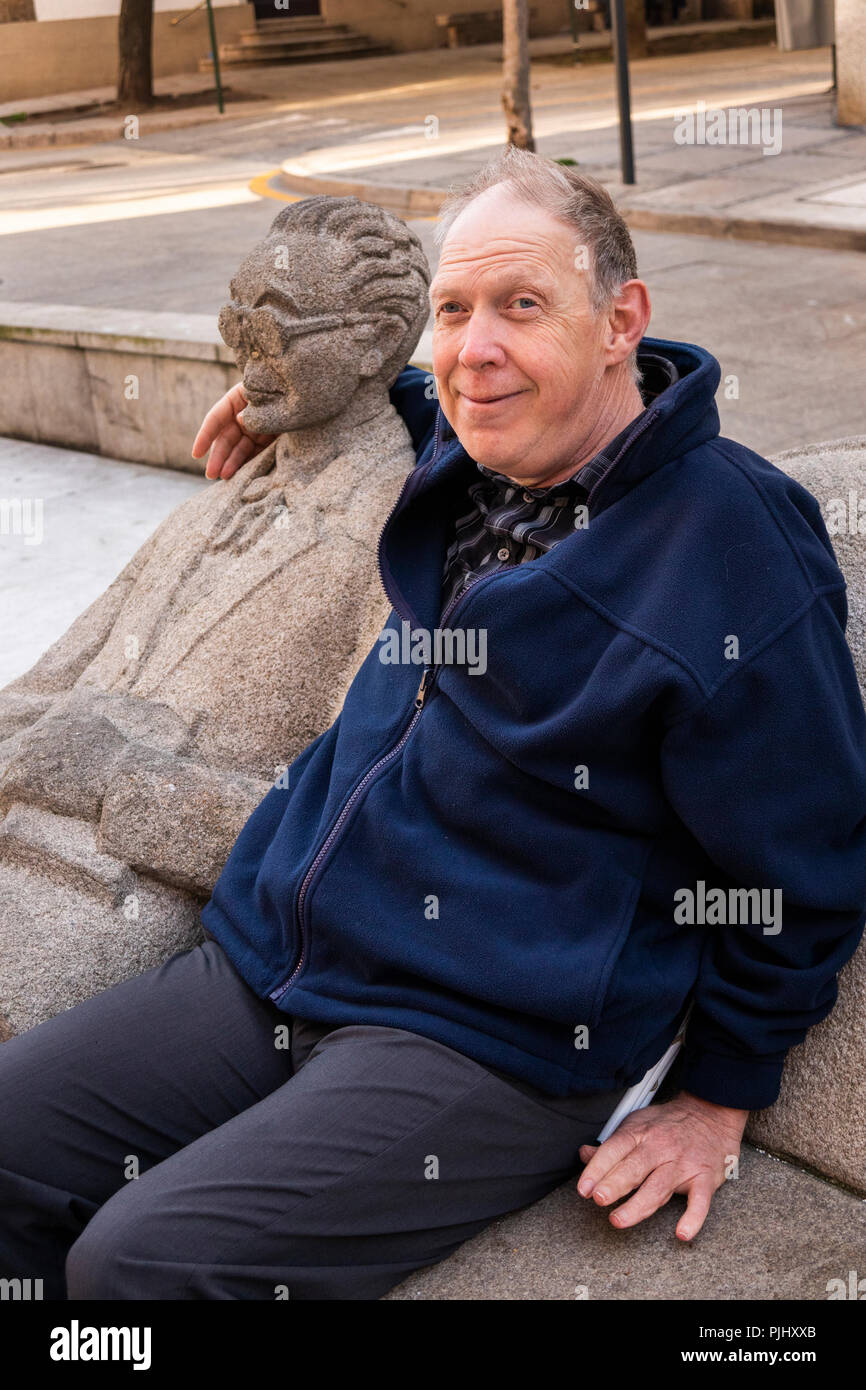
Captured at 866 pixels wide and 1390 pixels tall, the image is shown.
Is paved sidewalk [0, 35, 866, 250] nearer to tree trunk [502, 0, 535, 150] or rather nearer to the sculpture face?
tree trunk [502, 0, 535, 150]

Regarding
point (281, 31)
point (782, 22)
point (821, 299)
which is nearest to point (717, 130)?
point (782, 22)

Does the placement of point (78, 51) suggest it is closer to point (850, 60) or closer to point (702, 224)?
point (850, 60)

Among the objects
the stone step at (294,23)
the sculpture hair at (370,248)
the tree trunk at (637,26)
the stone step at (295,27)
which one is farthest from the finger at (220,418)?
the stone step at (294,23)

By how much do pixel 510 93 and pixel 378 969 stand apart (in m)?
11.4

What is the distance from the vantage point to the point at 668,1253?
1.98 meters

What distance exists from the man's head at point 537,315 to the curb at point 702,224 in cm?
682

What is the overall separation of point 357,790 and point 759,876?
0.56 metres

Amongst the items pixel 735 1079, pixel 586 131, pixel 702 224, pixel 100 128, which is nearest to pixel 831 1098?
pixel 735 1079

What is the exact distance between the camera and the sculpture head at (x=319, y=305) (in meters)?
2.77

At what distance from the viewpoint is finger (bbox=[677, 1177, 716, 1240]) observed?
197cm

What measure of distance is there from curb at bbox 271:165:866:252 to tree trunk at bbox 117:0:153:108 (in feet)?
29.5

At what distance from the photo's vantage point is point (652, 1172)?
2012 millimetres

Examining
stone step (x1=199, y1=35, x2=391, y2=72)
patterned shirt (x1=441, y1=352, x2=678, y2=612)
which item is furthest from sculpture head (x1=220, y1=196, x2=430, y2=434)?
stone step (x1=199, y1=35, x2=391, y2=72)

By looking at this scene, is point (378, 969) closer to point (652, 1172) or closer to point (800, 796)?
point (652, 1172)
